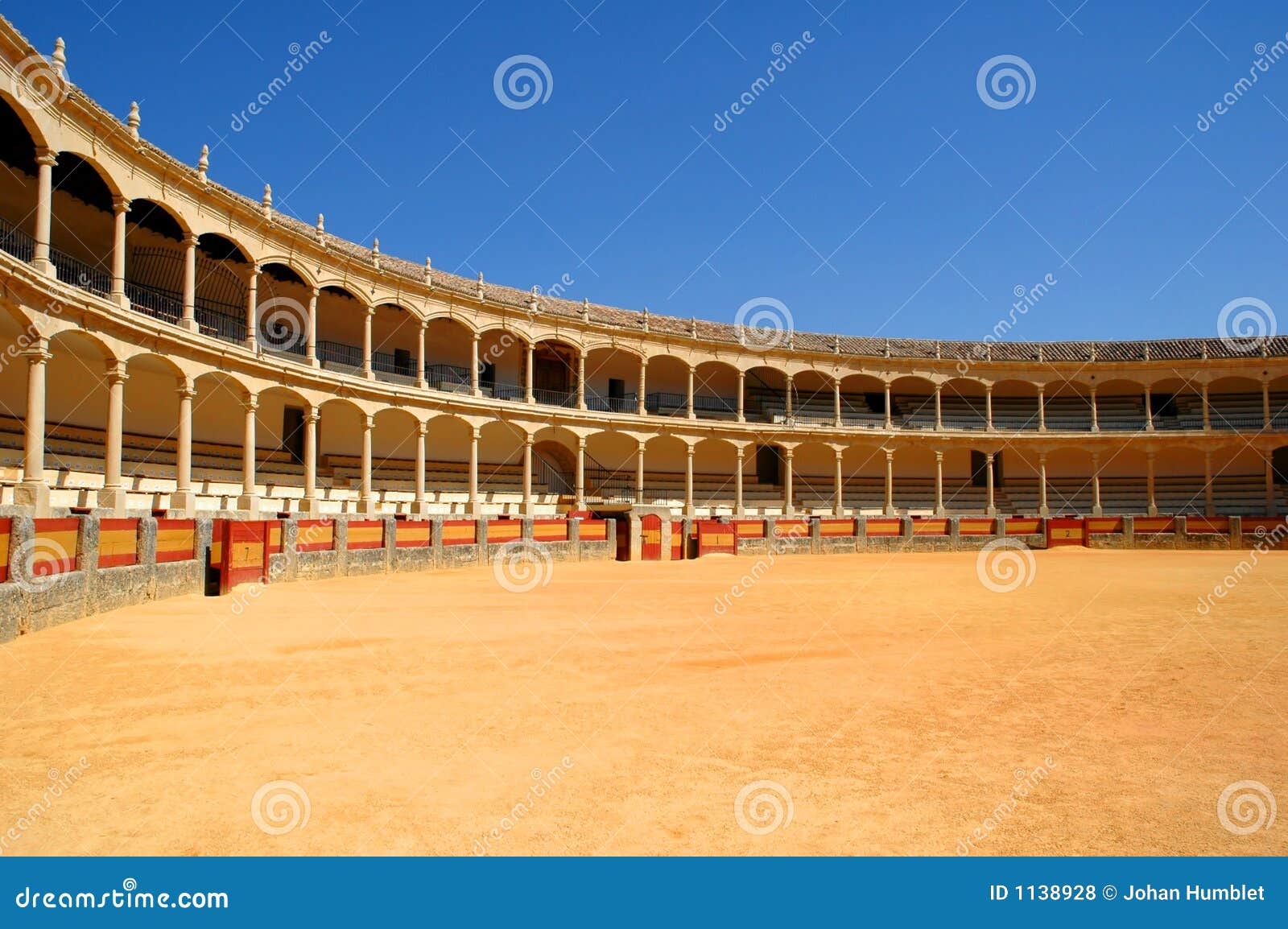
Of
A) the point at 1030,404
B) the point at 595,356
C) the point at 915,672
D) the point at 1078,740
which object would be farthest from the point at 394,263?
the point at 1030,404

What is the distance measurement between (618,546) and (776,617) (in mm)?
12314

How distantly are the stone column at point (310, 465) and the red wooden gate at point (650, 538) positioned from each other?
8.81 meters

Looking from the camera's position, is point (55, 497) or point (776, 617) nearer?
point (776, 617)

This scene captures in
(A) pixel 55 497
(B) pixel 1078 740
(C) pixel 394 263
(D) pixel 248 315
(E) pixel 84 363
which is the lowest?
(B) pixel 1078 740

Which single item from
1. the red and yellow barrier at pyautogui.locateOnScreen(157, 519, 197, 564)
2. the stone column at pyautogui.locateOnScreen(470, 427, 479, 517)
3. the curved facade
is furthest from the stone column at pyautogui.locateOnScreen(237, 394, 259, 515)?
the red and yellow barrier at pyautogui.locateOnScreen(157, 519, 197, 564)

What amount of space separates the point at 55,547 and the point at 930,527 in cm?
2626

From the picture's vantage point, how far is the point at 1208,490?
1368 inches

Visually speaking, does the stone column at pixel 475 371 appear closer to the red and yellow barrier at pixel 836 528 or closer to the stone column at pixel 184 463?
the stone column at pixel 184 463

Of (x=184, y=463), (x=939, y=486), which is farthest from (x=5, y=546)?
(x=939, y=486)

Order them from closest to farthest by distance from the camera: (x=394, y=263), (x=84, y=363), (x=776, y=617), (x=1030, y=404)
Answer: (x=776, y=617)
(x=84, y=363)
(x=394, y=263)
(x=1030, y=404)

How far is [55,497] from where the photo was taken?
15.5 m

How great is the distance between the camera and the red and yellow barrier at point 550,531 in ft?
68.4

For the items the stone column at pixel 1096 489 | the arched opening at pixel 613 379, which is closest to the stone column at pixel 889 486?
the stone column at pixel 1096 489

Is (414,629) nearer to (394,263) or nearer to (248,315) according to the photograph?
(248,315)
